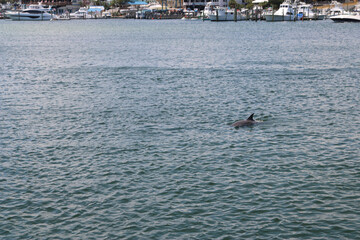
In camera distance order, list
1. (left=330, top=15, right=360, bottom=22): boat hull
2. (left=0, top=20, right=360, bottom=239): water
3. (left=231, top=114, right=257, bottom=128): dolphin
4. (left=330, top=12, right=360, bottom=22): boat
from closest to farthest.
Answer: (left=0, top=20, right=360, bottom=239): water < (left=231, top=114, right=257, bottom=128): dolphin < (left=330, top=15, right=360, bottom=22): boat hull < (left=330, top=12, right=360, bottom=22): boat

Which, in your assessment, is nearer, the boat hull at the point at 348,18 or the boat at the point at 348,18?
the boat hull at the point at 348,18

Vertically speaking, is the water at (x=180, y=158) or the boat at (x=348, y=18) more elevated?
the boat at (x=348, y=18)

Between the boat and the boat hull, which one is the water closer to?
the boat hull

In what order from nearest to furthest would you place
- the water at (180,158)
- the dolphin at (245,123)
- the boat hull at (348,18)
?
the water at (180,158)
the dolphin at (245,123)
the boat hull at (348,18)

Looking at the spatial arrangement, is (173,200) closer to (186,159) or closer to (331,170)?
(186,159)

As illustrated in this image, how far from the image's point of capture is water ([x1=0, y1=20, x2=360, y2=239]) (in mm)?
19984

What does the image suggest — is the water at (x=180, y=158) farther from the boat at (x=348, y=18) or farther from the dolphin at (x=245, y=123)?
the boat at (x=348, y=18)

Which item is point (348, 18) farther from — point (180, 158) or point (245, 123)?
Result: point (180, 158)

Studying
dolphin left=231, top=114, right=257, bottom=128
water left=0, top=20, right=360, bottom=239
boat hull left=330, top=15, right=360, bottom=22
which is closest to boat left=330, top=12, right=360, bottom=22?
boat hull left=330, top=15, right=360, bottom=22

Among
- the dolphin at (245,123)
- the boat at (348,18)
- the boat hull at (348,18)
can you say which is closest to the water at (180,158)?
the dolphin at (245,123)

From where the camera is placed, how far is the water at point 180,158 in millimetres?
19984

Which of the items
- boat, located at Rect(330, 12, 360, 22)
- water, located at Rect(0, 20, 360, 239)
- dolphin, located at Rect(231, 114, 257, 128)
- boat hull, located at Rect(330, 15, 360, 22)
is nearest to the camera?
water, located at Rect(0, 20, 360, 239)

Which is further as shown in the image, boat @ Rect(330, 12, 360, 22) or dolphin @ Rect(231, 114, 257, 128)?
boat @ Rect(330, 12, 360, 22)

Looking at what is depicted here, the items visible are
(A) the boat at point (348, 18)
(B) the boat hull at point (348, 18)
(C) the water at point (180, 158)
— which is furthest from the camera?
(A) the boat at point (348, 18)
